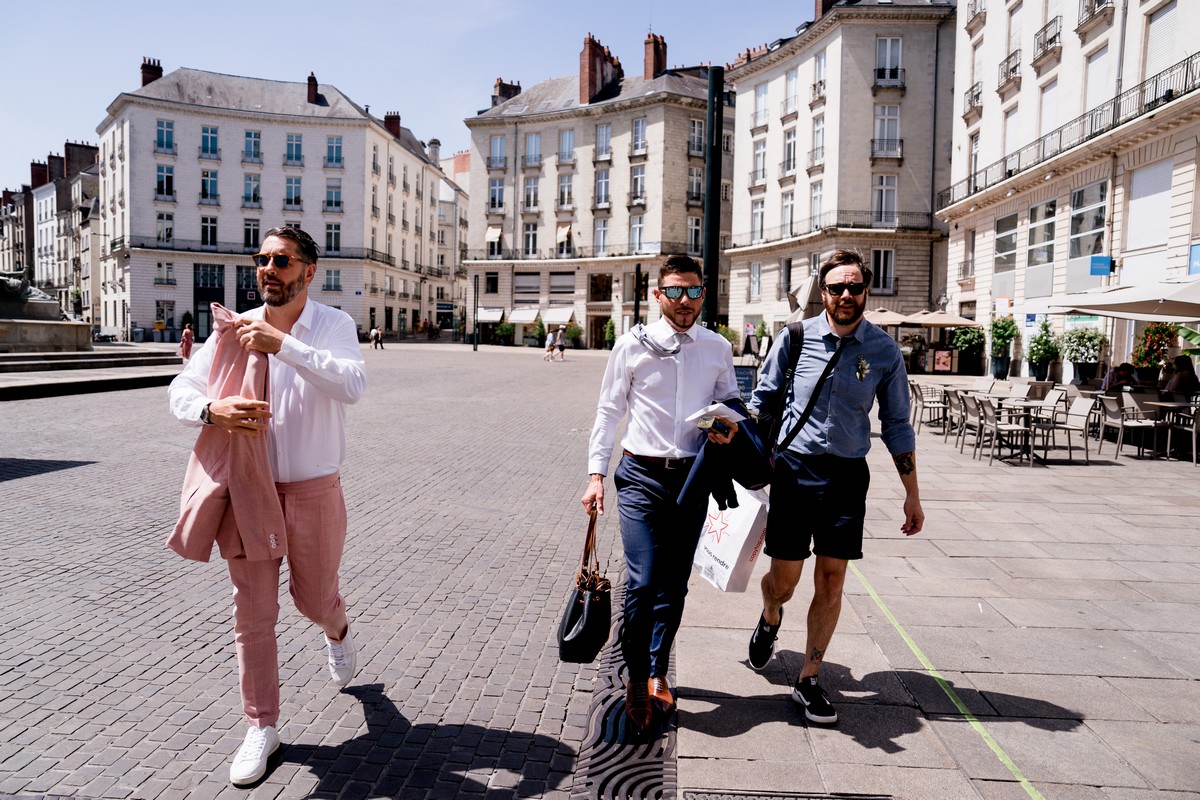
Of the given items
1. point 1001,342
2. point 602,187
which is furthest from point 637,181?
point 1001,342

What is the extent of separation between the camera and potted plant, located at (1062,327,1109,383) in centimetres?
2419

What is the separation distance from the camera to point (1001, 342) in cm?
2941

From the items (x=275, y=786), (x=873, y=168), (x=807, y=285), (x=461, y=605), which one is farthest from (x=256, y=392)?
(x=873, y=168)

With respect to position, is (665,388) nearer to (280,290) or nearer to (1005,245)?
(280,290)

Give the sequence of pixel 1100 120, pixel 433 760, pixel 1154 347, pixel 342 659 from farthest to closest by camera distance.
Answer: pixel 1100 120 < pixel 1154 347 < pixel 342 659 < pixel 433 760

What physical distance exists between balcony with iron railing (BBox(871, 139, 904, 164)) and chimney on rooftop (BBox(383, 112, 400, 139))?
4235 cm

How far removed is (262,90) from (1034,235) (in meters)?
58.1

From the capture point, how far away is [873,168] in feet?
143

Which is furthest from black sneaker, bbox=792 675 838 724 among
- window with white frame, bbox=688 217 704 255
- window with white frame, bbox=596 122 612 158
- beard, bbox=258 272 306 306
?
window with white frame, bbox=596 122 612 158

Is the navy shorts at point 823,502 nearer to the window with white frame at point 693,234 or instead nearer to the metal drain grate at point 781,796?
the metal drain grate at point 781,796

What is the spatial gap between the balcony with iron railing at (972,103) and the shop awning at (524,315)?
35.5 metres

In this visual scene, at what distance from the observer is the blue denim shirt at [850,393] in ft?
11.3

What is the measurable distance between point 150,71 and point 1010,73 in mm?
59257

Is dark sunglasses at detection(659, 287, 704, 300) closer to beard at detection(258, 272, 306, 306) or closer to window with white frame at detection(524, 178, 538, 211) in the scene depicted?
beard at detection(258, 272, 306, 306)
